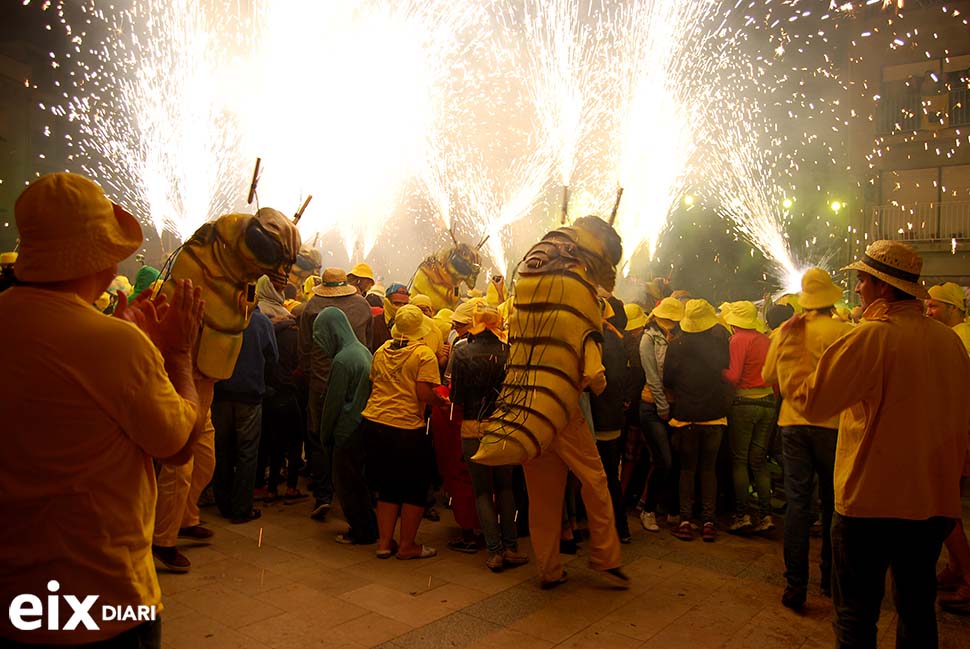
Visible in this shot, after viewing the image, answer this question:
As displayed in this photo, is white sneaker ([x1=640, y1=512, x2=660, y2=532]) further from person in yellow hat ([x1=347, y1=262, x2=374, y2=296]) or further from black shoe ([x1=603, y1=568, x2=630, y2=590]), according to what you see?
person in yellow hat ([x1=347, y1=262, x2=374, y2=296])

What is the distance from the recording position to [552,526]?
472cm

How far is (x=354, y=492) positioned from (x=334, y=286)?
2.21 metres

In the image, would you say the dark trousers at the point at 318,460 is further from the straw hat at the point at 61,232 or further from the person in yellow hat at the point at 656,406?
the straw hat at the point at 61,232

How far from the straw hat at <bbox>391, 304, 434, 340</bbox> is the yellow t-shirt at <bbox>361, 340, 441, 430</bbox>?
0.09m

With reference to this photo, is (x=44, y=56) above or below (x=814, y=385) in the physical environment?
above

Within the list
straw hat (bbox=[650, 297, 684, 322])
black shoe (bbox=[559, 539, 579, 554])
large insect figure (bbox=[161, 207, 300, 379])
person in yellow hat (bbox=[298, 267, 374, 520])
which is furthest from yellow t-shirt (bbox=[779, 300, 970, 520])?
person in yellow hat (bbox=[298, 267, 374, 520])

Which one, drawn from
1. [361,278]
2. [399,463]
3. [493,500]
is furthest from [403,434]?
[361,278]

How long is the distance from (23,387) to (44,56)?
27583 mm

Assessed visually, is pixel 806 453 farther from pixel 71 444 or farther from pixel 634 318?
pixel 71 444

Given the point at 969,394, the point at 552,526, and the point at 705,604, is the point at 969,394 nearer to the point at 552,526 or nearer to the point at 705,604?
the point at 705,604

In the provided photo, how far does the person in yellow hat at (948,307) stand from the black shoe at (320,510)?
5601 millimetres

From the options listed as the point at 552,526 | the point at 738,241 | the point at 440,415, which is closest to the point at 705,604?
the point at 552,526

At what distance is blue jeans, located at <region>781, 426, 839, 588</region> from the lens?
4422mm

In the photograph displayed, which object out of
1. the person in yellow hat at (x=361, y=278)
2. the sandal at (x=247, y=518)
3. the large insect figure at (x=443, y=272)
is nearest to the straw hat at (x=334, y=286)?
the person in yellow hat at (x=361, y=278)
